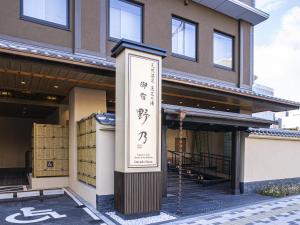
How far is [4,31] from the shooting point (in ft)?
27.1

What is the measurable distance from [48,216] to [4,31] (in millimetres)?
5214

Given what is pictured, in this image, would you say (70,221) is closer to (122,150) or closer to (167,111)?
(122,150)

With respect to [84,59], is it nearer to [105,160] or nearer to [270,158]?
[105,160]

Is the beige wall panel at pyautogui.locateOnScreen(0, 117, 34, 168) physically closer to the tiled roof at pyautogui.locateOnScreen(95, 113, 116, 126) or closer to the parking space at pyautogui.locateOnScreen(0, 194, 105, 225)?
the parking space at pyautogui.locateOnScreen(0, 194, 105, 225)

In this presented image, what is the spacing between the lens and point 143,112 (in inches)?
283

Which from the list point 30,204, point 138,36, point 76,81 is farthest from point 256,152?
point 30,204

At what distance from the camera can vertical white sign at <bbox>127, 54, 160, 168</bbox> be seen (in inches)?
276

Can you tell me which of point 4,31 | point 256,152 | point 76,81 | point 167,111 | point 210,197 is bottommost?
point 210,197

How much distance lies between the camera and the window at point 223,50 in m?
13.6

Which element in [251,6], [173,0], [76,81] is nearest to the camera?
[76,81]

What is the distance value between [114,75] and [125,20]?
3325 millimetres

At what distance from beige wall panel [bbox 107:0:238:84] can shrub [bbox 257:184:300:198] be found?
17.1ft

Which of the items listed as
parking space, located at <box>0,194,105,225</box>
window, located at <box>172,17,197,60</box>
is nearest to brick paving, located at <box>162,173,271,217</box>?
parking space, located at <box>0,194,105,225</box>

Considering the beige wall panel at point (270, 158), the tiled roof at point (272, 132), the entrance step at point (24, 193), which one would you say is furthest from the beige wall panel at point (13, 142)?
the tiled roof at point (272, 132)
